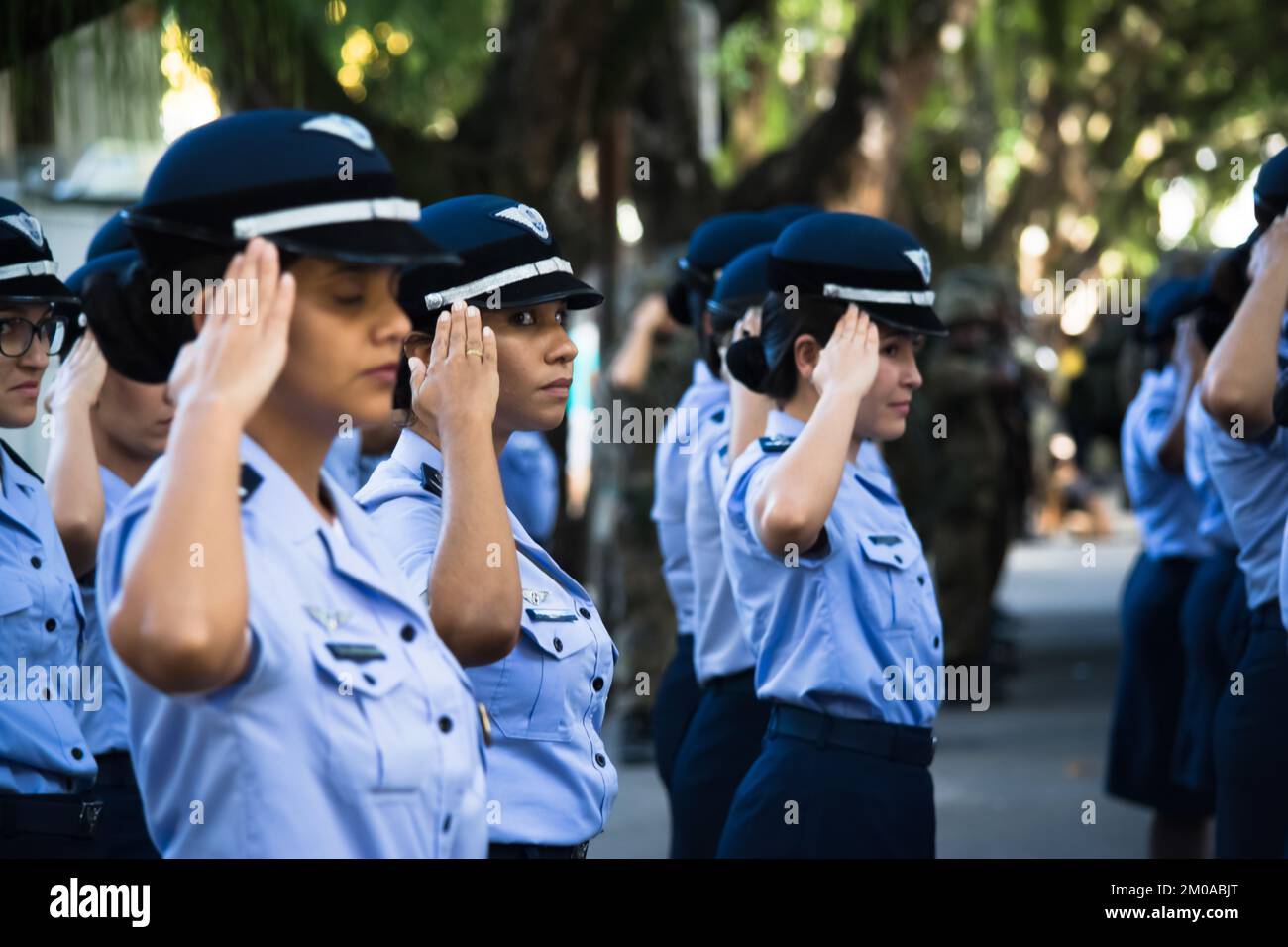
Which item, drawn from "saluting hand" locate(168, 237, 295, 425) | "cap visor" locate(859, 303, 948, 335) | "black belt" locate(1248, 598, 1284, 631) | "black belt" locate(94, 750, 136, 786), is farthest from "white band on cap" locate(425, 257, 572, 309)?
"black belt" locate(1248, 598, 1284, 631)

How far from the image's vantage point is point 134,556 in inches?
88.6

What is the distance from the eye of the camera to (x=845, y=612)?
4094 mm

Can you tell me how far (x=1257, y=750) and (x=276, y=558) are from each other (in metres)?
3.46

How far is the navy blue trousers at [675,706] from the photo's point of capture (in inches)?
235

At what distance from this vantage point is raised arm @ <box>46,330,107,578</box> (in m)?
4.08

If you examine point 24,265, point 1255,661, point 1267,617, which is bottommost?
point 1255,661

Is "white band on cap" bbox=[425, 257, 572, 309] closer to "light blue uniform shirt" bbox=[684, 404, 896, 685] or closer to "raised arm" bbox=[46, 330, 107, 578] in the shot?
"raised arm" bbox=[46, 330, 107, 578]

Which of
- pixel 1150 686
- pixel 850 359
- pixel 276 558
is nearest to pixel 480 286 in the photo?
pixel 850 359

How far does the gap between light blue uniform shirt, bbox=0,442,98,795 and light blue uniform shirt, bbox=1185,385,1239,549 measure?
299 cm

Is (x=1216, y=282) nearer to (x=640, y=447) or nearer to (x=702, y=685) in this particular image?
(x=702, y=685)

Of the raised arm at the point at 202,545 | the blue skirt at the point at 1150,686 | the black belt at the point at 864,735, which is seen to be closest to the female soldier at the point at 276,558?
the raised arm at the point at 202,545

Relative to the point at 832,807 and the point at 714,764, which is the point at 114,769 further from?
the point at 714,764

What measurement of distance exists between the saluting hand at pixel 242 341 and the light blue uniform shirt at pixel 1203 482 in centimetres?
353

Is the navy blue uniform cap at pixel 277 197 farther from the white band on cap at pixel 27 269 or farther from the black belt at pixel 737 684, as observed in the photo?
the black belt at pixel 737 684
